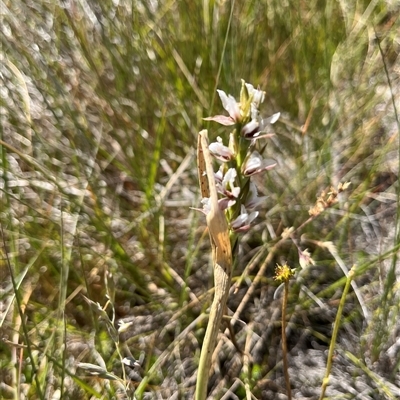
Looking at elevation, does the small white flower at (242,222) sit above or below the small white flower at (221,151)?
below

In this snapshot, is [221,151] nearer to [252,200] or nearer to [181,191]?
[252,200]

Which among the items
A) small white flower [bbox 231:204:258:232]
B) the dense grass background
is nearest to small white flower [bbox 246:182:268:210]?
small white flower [bbox 231:204:258:232]

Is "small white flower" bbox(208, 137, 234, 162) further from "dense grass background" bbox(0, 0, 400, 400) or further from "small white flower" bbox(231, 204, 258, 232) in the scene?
"dense grass background" bbox(0, 0, 400, 400)

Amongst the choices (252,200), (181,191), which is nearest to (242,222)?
(252,200)

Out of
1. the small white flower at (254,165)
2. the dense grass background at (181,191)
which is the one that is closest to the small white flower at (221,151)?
the small white flower at (254,165)

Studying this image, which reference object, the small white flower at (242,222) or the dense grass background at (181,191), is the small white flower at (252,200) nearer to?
the small white flower at (242,222)

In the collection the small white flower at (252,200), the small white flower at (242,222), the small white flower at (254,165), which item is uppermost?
A: the small white flower at (254,165)

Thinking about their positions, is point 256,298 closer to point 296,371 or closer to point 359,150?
point 296,371

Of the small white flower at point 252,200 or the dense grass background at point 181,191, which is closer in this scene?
Answer: the small white flower at point 252,200
